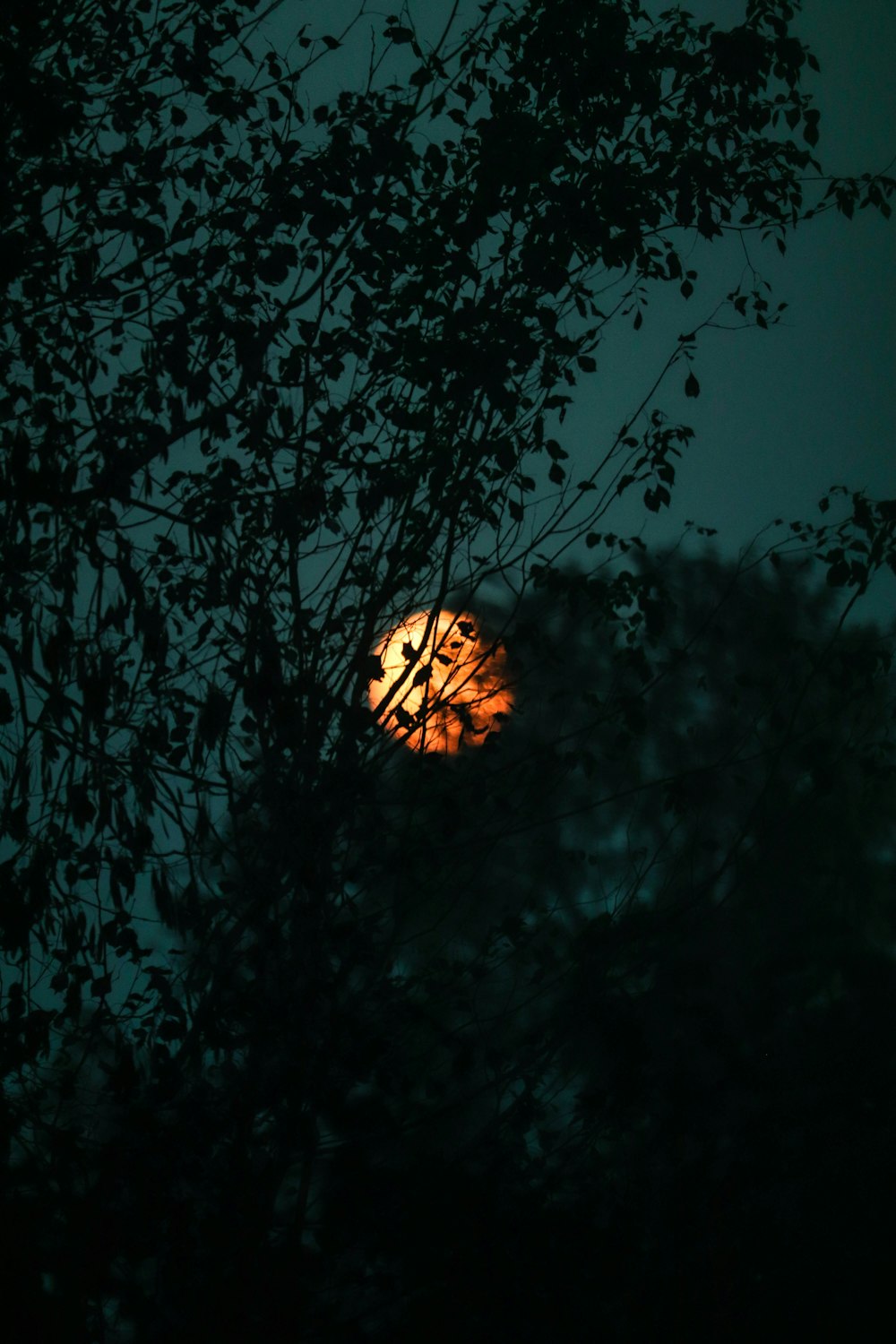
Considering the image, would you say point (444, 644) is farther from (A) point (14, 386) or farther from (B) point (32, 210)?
(B) point (32, 210)

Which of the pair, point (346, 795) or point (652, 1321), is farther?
point (652, 1321)

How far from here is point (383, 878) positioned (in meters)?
2.58

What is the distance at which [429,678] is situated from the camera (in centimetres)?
246

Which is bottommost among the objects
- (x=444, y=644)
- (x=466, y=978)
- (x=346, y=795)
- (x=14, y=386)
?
(x=466, y=978)

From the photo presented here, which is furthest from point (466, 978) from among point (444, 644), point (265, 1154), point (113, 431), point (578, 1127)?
point (113, 431)

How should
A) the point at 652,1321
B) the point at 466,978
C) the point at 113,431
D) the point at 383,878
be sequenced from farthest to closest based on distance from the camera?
the point at 466,978
the point at 652,1321
the point at 383,878
the point at 113,431

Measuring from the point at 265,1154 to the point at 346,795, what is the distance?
0.78 meters

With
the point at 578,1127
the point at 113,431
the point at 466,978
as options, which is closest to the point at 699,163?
the point at 113,431

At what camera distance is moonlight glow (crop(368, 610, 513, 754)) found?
8.13ft

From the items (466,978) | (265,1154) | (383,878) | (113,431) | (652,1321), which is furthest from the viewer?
(466,978)

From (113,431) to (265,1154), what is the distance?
1.53 meters

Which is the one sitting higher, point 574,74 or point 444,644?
point 574,74

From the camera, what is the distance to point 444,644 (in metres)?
2.52

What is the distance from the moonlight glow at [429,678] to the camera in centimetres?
248
